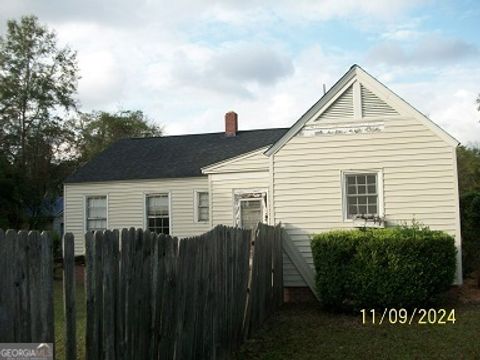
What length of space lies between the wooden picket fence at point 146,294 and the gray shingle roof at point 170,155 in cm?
1298

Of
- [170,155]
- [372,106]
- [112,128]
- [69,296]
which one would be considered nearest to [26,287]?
[69,296]

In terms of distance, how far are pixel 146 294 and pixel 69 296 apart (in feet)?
3.66

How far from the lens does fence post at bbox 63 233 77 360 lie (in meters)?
3.64

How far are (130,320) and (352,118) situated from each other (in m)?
9.37

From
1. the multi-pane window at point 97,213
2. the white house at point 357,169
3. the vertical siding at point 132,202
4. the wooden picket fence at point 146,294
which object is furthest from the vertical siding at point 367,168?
the multi-pane window at point 97,213

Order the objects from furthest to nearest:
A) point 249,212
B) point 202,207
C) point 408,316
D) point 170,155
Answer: point 170,155 → point 202,207 → point 249,212 → point 408,316

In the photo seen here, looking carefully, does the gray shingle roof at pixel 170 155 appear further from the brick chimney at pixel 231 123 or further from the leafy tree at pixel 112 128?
the leafy tree at pixel 112 128

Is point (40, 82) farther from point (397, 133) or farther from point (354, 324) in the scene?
point (354, 324)

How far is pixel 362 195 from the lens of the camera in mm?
12594

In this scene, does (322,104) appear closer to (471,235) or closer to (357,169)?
(357,169)

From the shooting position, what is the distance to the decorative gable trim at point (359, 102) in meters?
12.3

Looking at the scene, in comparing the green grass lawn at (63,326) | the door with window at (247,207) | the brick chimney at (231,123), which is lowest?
the green grass lawn at (63,326)

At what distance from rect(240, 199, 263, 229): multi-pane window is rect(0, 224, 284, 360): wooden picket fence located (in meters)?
8.46

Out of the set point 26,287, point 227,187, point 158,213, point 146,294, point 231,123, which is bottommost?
point 146,294
